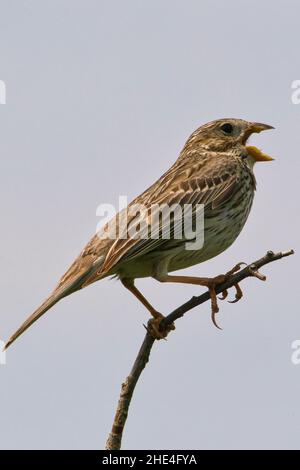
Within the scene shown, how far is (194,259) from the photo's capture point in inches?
427

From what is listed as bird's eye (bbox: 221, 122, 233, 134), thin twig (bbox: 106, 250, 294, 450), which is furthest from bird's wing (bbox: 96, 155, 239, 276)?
thin twig (bbox: 106, 250, 294, 450)

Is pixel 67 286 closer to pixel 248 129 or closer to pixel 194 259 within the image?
pixel 194 259

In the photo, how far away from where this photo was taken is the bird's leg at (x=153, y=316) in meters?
9.60

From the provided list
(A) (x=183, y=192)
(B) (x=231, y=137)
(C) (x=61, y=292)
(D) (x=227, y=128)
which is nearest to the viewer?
(C) (x=61, y=292)

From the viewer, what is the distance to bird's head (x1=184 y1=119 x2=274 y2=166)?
12.3 meters

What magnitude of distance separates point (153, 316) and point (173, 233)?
910 mm

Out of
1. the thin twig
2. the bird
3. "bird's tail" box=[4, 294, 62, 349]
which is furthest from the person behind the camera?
the bird

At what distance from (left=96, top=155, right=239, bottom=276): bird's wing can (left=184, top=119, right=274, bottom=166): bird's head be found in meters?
0.31

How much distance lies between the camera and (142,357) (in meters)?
8.33

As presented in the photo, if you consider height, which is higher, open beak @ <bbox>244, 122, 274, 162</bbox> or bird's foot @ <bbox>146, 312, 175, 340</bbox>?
open beak @ <bbox>244, 122, 274, 162</bbox>

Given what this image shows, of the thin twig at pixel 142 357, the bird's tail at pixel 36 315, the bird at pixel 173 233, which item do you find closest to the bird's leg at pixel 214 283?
the bird at pixel 173 233

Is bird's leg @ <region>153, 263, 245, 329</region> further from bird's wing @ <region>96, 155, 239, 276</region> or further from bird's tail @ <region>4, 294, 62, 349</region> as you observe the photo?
bird's tail @ <region>4, 294, 62, 349</region>

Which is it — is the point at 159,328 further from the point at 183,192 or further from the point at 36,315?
the point at 183,192

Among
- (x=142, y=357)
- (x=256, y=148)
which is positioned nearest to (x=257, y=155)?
(x=256, y=148)
